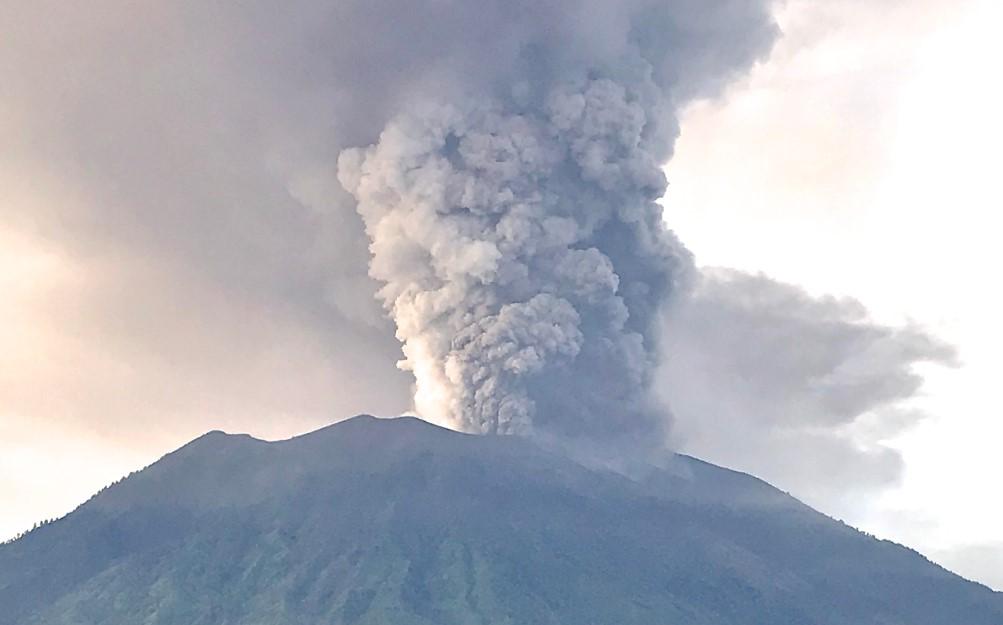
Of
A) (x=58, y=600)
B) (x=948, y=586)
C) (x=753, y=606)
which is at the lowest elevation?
(x=58, y=600)

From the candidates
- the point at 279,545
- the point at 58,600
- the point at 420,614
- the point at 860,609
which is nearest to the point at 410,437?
the point at 279,545

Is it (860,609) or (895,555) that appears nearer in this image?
(860,609)

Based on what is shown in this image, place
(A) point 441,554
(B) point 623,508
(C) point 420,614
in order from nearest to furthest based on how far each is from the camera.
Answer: (C) point 420,614 < (A) point 441,554 < (B) point 623,508

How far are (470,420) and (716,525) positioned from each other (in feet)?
88.5

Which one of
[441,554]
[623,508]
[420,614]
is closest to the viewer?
[420,614]

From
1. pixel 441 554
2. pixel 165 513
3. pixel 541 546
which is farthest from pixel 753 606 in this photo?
pixel 165 513

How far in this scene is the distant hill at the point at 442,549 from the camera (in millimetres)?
99375

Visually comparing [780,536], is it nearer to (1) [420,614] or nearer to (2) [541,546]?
(2) [541,546]

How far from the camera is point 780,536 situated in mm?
115938

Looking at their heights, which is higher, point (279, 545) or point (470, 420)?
point (470, 420)

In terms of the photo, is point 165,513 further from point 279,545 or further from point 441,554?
point 441,554

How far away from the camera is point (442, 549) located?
104875mm

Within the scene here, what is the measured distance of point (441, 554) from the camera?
10419 cm

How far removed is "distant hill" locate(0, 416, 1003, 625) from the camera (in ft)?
326
